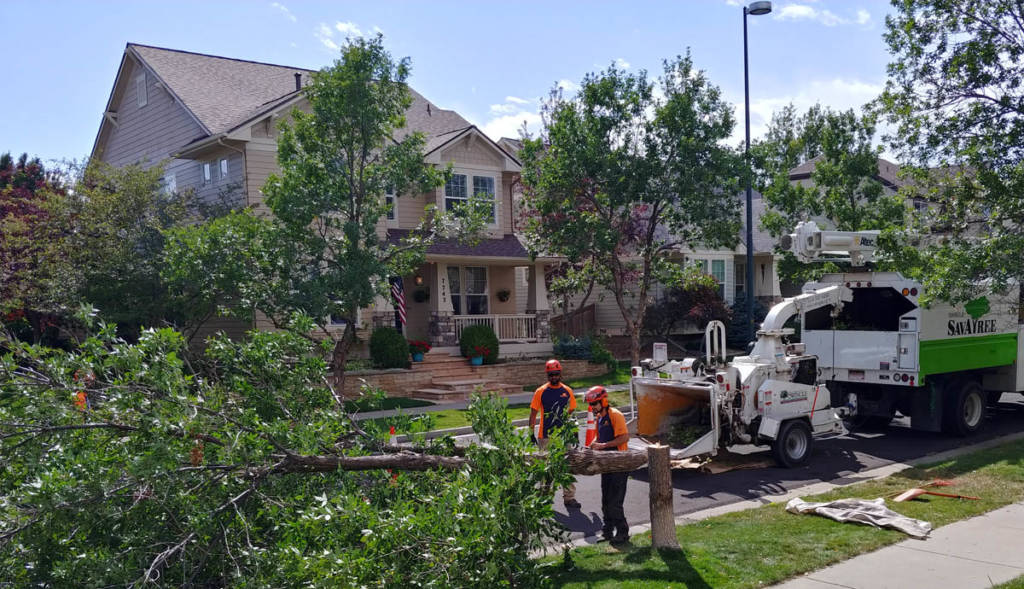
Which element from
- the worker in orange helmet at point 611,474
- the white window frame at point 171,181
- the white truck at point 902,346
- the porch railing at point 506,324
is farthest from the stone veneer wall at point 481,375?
the worker in orange helmet at point 611,474

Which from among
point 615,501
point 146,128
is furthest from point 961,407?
point 146,128

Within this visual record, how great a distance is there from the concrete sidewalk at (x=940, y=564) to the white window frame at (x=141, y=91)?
23.0 m

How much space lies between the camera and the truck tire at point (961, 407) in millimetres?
13469

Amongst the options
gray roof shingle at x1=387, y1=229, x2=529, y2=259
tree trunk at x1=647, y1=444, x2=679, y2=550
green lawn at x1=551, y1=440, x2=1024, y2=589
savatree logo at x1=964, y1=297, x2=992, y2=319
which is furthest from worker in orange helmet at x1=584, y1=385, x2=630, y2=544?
gray roof shingle at x1=387, y1=229, x2=529, y2=259

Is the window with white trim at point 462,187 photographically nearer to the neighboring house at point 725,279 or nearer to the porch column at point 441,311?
the porch column at point 441,311

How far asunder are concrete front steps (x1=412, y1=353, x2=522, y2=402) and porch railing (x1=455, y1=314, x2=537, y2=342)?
4.55ft

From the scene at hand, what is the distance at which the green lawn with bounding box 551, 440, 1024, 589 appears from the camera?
253 inches

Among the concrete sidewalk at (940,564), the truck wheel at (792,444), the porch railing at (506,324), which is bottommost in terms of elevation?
the concrete sidewalk at (940,564)

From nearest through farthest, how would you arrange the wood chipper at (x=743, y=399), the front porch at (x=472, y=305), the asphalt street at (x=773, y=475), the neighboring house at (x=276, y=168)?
1. the asphalt street at (x=773, y=475)
2. the wood chipper at (x=743, y=399)
3. the neighboring house at (x=276, y=168)
4. the front porch at (x=472, y=305)

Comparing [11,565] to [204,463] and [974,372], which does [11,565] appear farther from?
[974,372]

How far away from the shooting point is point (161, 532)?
5109 millimetres

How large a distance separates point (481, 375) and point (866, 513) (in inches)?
511

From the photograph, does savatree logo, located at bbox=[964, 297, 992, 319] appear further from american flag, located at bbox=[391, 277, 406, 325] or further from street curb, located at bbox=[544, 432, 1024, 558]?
american flag, located at bbox=[391, 277, 406, 325]

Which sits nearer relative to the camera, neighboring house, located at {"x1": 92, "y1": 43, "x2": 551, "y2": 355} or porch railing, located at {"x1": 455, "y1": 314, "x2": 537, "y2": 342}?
neighboring house, located at {"x1": 92, "y1": 43, "x2": 551, "y2": 355}
